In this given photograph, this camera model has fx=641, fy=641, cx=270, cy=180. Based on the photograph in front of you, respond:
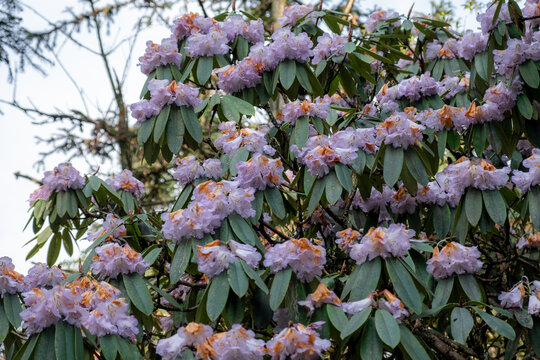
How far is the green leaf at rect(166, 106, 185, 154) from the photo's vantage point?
225 centimetres

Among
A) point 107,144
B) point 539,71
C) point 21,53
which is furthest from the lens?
point 107,144

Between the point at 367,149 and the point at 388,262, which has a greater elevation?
the point at 367,149

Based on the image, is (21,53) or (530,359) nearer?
(530,359)

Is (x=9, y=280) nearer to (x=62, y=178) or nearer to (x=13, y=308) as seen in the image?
(x=13, y=308)

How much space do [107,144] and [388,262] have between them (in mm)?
4386

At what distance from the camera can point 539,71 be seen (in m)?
2.39

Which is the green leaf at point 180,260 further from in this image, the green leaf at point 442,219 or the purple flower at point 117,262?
the green leaf at point 442,219

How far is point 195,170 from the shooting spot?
234cm

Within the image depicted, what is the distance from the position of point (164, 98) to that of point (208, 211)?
61 centimetres

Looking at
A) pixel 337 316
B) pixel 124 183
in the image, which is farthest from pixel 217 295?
pixel 124 183

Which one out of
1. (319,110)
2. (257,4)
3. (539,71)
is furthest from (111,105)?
(539,71)

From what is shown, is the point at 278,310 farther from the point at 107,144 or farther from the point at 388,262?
the point at 107,144

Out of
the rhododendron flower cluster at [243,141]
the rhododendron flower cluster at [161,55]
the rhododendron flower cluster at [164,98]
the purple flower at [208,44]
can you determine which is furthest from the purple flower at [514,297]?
the rhododendron flower cluster at [161,55]

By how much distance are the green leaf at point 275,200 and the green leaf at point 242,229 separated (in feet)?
0.53
